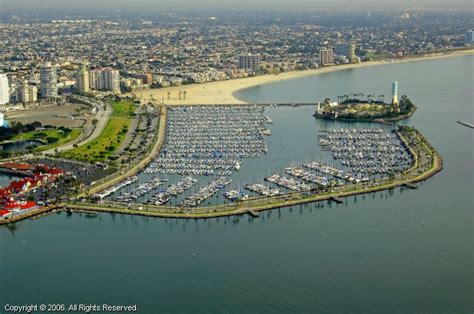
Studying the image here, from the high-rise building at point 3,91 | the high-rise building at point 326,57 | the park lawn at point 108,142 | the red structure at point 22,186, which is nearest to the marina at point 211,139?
the park lawn at point 108,142

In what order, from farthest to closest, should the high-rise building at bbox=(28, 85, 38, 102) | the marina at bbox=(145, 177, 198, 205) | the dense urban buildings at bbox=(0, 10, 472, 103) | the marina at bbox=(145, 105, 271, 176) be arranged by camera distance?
the dense urban buildings at bbox=(0, 10, 472, 103) < the high-rise building at bbox=(28, 85, 38, 102) < the marina at bbox=(145, 105, 271, 176) < the marina at bbox=(145, 177, 198, 205)

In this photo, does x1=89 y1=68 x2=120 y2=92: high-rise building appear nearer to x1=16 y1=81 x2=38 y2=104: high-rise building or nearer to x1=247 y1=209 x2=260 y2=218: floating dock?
x1=16 y1=81 x2=38 y2=104: high-rise building

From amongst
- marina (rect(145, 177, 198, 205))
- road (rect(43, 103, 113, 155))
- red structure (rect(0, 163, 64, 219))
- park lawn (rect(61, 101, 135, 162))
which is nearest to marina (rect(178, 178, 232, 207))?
marina (rect(145, 177, 198, 205))

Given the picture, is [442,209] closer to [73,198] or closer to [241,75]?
[73,198]

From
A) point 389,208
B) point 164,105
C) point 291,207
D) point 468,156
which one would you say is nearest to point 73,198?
point 291,207

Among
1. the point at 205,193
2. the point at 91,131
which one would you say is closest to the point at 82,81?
the point at 91,131

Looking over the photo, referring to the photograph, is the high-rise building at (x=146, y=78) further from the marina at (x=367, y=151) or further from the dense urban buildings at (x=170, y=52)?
the marina at (x=367, y=151)
